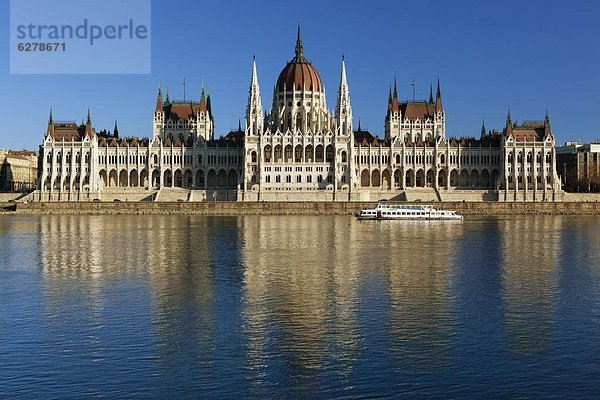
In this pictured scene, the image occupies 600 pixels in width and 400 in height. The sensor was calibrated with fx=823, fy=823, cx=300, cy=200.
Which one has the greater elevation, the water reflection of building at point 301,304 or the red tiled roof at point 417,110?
the red tiled roof at point 417,110

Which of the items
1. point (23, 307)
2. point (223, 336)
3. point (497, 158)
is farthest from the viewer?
point (497, 158)

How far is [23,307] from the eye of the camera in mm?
34562

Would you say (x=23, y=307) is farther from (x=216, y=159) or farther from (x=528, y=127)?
(x=528, y=127)

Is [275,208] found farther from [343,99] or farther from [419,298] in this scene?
[419,298]

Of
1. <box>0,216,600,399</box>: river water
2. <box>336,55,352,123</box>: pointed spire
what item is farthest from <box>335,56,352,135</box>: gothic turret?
<box>0,216,600,399</box>: river water

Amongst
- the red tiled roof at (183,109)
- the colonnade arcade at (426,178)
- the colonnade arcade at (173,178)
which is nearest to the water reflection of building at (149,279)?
the colonnade arcade at (173,178)

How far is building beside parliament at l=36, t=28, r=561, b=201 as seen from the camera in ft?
443

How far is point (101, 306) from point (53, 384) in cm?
1159

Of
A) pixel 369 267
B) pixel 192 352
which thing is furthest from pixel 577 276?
pixel 192 352

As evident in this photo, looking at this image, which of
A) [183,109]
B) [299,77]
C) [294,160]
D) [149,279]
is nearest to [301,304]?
[149,279]

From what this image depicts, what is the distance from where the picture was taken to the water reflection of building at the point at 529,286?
2933 cm

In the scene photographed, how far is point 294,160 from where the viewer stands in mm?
138375

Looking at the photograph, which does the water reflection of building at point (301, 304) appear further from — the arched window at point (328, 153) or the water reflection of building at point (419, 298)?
the arched window at point (328, 153)

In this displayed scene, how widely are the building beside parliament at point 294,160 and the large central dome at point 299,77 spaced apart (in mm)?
232
